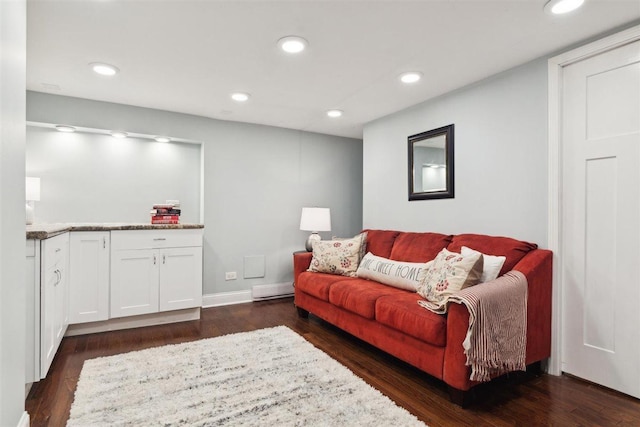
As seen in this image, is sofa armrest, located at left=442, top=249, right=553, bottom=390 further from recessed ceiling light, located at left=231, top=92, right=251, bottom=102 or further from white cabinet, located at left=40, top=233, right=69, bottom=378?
recessed ceiling light, located at left=231, top=92, right=251, bottom=102

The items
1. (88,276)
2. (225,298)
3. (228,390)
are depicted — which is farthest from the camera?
(225,298)

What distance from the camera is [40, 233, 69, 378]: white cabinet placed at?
2.04 meters

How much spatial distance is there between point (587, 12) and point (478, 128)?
108cm

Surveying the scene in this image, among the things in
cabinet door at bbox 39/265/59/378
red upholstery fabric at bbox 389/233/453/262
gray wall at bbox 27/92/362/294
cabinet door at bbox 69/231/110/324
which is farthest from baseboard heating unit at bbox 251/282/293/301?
cabinet door at bbox 39/265/59/378

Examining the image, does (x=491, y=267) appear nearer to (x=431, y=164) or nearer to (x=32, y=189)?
(x=431, y=164)

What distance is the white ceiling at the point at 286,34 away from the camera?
1.95 m

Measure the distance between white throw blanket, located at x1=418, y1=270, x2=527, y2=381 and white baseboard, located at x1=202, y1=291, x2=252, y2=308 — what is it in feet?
9.75

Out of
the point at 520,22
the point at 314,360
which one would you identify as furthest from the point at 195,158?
the point at 520,22

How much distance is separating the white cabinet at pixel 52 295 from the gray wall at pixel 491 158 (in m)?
3.04

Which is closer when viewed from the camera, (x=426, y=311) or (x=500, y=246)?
(x=426, y=311)

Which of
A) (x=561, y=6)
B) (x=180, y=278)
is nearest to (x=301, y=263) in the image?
(x=180, y=278)

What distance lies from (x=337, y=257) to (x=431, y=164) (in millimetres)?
1313

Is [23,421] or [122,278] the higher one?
[122,278]

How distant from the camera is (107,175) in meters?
3.74
